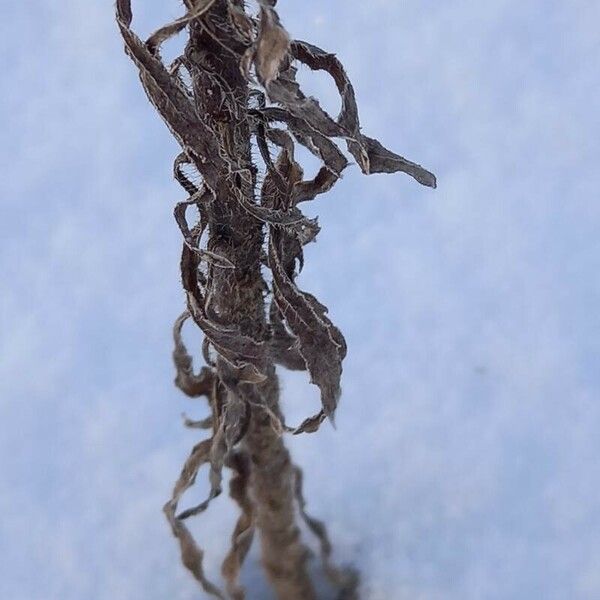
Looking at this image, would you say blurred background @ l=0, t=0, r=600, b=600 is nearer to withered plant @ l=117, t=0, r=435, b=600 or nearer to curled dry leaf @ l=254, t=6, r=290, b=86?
withered plant @ l=117, t=0, r=435, b=600

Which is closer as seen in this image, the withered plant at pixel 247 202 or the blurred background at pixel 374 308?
the withered plant at pixel 247 202

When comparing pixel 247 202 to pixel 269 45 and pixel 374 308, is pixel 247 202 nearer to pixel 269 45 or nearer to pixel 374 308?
pixel 269 45

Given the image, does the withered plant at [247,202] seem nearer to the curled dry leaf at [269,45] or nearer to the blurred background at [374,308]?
the curled dry leaf at [269,45]

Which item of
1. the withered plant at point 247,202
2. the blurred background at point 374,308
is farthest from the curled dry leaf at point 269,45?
the blurred background at point 374,308

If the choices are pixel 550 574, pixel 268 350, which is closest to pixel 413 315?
pixel 550 574

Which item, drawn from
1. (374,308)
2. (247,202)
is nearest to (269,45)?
(247,202)

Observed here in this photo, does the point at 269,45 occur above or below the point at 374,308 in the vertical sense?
below
